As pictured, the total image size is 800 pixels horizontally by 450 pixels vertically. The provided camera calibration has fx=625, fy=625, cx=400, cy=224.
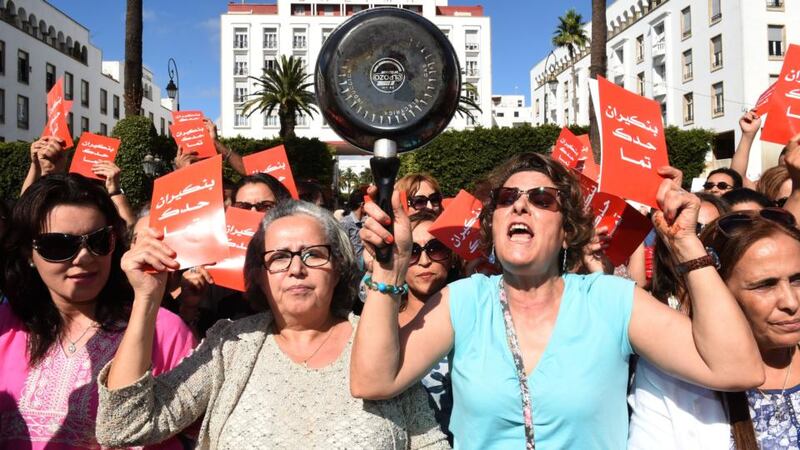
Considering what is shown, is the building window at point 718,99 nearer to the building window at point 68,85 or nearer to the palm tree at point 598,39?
the palm tree at point 598,39

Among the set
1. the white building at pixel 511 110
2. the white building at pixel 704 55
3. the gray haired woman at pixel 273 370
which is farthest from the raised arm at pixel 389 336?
the white building at pixel 511 110

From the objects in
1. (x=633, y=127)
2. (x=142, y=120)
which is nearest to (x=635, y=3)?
(x=142, y=120)

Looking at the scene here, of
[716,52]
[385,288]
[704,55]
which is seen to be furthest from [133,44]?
[704,55]

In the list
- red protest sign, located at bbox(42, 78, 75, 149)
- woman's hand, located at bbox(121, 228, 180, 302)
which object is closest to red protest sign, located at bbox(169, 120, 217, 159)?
red protest sign, located at bbox(42, 78, 75, 149)

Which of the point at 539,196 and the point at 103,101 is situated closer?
the point at 539,196

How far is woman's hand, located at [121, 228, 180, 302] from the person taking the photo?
6.56ft

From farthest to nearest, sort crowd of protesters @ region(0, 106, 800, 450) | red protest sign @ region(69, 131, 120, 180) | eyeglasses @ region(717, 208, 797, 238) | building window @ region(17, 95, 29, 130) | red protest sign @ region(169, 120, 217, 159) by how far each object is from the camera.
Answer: building window @ region(17, 95, 29, 130) → red protest sign @ region(169, 120, 217, 159) → red protest sign @ region(69, 131, 120, 180) → eyeglasses @ region(717, 208, 797, 238) → crowd of protesters @ region(0, 106, 800, 450)

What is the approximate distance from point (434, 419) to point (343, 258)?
2.34ft

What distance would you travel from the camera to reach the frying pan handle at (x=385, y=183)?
1.90 metres

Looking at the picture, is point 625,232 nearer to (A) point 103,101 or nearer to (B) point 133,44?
(B) point 133,44

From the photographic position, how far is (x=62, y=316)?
7.91ft

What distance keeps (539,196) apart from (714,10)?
41639 mm

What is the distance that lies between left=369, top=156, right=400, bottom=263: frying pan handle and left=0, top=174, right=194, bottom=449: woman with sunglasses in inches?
38.1

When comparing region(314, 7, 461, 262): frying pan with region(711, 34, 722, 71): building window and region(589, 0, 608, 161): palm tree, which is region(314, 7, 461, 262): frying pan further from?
region(711, 34, 722, 71): building window
